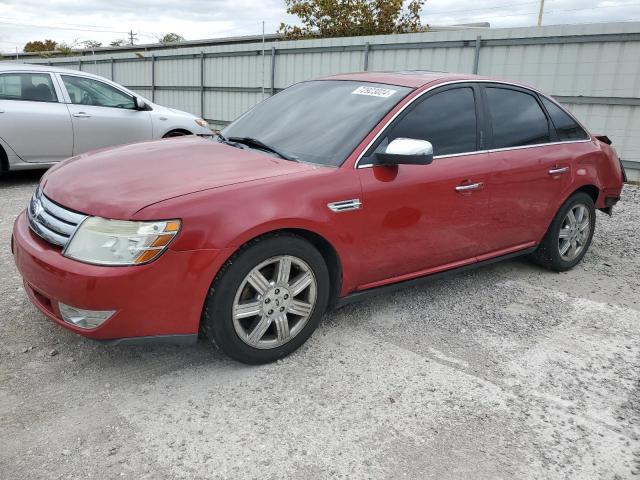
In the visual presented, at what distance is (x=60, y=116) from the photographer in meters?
7.21

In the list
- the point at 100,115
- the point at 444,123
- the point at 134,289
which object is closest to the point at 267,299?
the point at 134,289

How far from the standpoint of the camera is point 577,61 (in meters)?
8.73

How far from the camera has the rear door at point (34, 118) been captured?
22.6ft

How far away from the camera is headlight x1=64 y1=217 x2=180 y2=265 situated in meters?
2.52

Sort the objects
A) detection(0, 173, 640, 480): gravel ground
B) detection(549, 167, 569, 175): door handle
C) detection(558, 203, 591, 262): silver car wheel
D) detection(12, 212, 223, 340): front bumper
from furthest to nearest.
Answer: detection(558, 203, 591, 262): silver car wheel → detection(549, 167, 569, 175): door handle → detection(12, 212, 223, 340): front bumper → detection(0, 173, 640, 480): gravel ground

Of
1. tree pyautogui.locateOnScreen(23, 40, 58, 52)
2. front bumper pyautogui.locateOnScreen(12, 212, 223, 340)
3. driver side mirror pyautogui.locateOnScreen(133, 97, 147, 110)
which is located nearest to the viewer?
front bumper pyautogui.locateOnScreen(12, 212, 223, 340)

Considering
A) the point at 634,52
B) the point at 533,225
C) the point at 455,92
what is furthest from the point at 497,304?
the point at 634,52

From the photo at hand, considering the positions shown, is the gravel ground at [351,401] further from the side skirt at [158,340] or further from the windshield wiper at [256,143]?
the windshield wiper at [256,143]

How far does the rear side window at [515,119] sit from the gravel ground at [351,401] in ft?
4.20

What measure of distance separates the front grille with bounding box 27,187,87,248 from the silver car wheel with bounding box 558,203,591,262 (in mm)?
3797

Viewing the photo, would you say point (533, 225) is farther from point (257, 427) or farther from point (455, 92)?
point (257, 427)

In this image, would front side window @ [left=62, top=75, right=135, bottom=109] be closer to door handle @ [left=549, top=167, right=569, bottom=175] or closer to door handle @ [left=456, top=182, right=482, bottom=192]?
door handle @ [left=456, top=182, right=482, bottom=192]

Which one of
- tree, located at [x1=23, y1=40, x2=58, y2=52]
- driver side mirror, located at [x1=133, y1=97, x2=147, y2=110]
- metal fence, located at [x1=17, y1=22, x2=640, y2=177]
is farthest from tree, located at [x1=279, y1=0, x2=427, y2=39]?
tree, located at [x1=23, y1=40, x2=58, y2=52]

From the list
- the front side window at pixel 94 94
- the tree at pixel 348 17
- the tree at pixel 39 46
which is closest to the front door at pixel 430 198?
the front side window at pixel 94 94
